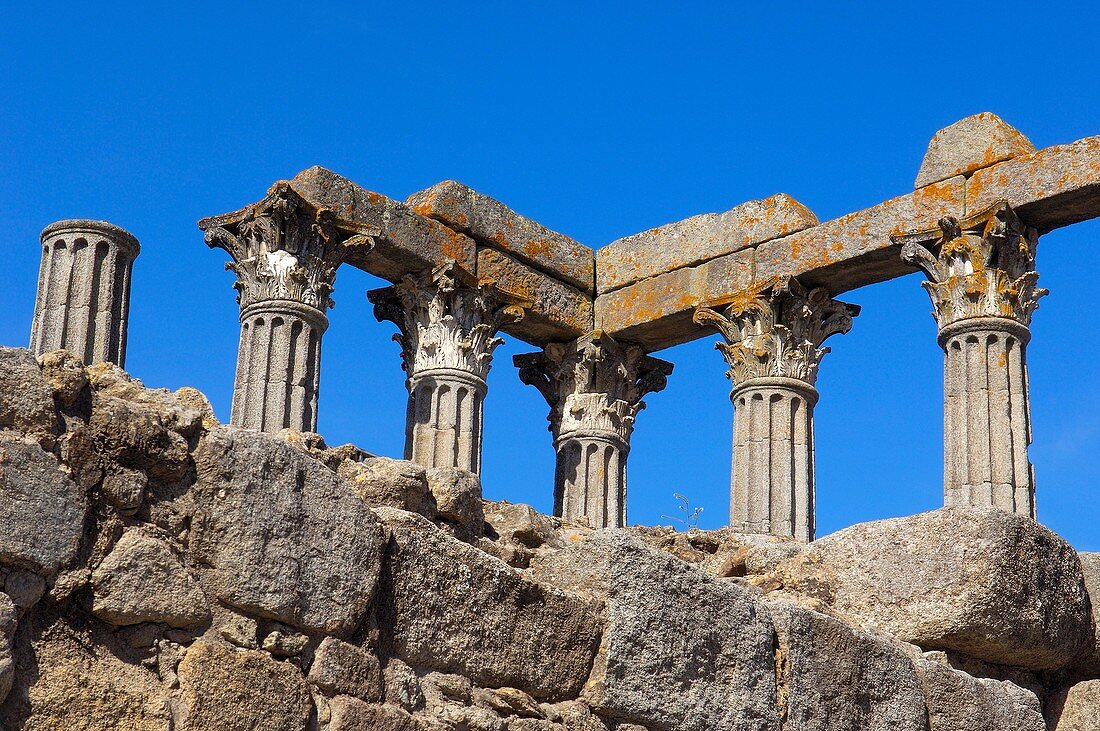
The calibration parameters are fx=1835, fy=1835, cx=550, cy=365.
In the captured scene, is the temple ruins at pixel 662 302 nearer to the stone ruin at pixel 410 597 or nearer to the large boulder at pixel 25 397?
the stone ruin at pixel 410 597

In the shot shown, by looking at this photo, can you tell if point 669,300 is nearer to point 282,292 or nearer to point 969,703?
point 282,292

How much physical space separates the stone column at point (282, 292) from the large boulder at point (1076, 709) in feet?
33.0

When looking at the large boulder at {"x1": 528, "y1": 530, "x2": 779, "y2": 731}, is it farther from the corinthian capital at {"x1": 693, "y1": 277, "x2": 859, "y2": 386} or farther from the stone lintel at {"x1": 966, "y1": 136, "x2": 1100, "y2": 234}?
the corinthian capital at {"x1": 693, "y1": 277, "x2": 859, "y2": 386}

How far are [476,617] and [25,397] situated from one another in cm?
178

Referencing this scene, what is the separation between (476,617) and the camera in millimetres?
6023

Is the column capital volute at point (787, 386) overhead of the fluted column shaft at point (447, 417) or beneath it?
overhead

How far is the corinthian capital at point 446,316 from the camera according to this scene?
758 inches

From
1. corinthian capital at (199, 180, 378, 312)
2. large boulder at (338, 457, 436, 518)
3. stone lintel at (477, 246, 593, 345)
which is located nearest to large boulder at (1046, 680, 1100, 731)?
large boulder at (338, 457, 436, 518)

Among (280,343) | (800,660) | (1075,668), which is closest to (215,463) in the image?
(800,660)

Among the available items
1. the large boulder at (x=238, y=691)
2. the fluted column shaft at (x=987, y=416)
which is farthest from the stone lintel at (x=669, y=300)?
the large boulder at (x=238, y=691)

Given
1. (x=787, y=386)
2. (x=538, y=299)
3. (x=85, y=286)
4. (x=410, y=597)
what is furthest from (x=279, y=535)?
(x=538, y=299)

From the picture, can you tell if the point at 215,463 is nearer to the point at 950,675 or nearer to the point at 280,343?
the point at 950,675

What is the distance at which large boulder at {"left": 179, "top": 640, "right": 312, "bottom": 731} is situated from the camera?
16.6 feet

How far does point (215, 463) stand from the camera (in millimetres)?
5332
